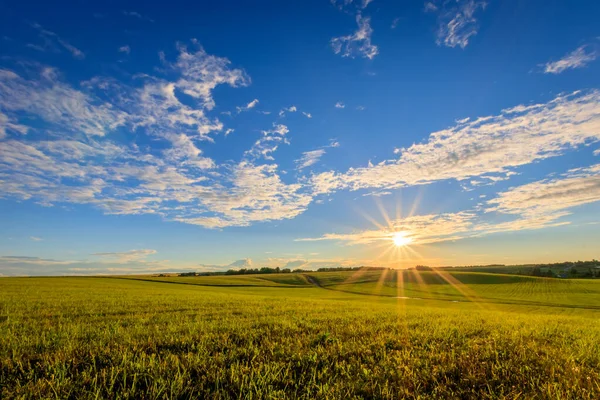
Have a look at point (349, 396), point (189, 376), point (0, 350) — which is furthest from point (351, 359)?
point (0, 350)

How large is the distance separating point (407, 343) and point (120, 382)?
190 inches

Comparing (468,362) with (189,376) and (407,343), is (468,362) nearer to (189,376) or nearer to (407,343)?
(407,343)

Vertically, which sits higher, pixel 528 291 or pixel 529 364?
pixel 529 364

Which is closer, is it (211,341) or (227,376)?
(227,376)

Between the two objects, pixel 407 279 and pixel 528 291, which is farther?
pixel 407 279

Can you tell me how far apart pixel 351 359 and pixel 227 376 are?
6.42ft

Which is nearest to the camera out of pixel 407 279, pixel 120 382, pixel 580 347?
pixel 120 382

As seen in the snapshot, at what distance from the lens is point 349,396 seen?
3.32 m

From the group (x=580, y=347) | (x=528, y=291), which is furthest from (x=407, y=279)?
(x=580, y=347)

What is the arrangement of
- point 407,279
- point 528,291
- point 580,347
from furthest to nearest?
1. point 407,279
2. point 528,291
3. point 580,347

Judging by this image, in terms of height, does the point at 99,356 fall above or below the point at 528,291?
above

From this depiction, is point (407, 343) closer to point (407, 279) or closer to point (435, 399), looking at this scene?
point (435, 399)

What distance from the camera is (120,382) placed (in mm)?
3594

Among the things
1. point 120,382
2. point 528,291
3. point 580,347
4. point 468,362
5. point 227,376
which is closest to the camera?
point 120,382
